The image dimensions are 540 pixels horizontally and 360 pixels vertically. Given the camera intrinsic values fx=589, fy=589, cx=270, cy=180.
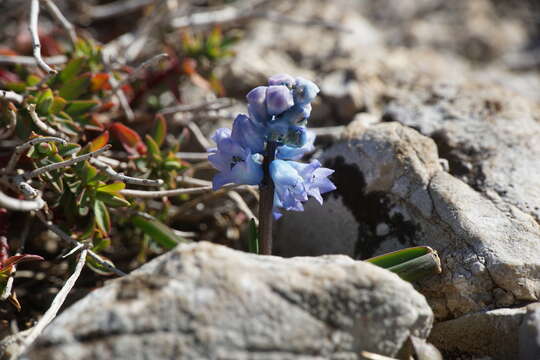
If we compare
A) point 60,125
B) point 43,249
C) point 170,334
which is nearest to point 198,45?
point 60,125

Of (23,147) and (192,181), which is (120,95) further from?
(23,147)

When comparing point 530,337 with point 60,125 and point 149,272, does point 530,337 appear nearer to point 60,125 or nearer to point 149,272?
point 149,272

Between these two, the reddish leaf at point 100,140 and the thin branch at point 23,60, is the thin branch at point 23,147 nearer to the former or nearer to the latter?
the reddish leaf at point 100,140

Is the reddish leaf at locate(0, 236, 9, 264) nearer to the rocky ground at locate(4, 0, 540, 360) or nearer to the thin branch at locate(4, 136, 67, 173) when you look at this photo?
the thin branch at locate(4, 136, 67, 173)

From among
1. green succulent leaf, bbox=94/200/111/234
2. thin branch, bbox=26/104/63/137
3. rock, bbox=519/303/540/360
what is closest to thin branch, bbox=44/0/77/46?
thin branch, bbox=26/104/63/137

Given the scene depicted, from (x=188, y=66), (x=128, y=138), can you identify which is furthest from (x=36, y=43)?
(x=188, y=66)

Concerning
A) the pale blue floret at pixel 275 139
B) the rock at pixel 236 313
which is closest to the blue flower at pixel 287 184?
Answer: the pale blue floret at pixel 275 139

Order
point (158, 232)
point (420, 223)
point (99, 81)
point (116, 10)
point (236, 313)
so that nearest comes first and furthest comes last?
point (236, 313) < point (420, 223) < point (158, 232) < point (99, 81) < point (116, 10)
